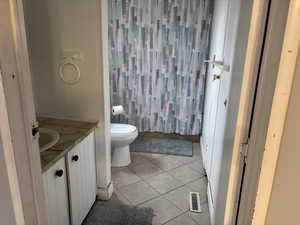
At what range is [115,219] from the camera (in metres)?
2.09

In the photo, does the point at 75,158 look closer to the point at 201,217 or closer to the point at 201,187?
the point at 201,217

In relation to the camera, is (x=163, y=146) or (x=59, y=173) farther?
(x=163, y=146)

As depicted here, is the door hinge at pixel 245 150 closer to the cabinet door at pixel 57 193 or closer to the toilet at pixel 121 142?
the cabinet door at pixel 57 193

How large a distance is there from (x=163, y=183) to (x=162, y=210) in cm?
41

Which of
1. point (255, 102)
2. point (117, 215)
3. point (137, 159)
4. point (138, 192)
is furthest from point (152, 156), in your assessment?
point (255, 102)

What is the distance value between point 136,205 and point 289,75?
1943 millimetres

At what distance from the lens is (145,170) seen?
9.37 ft

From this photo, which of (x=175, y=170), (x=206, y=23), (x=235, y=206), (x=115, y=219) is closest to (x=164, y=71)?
(x=206, y=23)

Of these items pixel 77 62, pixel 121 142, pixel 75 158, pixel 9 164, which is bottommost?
pixel 121 142

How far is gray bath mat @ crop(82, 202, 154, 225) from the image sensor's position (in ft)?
6.75

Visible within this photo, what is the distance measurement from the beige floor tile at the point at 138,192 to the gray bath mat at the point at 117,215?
4.8 inches

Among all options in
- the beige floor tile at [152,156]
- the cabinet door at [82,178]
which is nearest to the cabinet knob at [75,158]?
the cabinet door at [82,178]

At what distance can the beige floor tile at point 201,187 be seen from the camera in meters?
2.42

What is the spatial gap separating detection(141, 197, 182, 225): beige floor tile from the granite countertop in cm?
91
